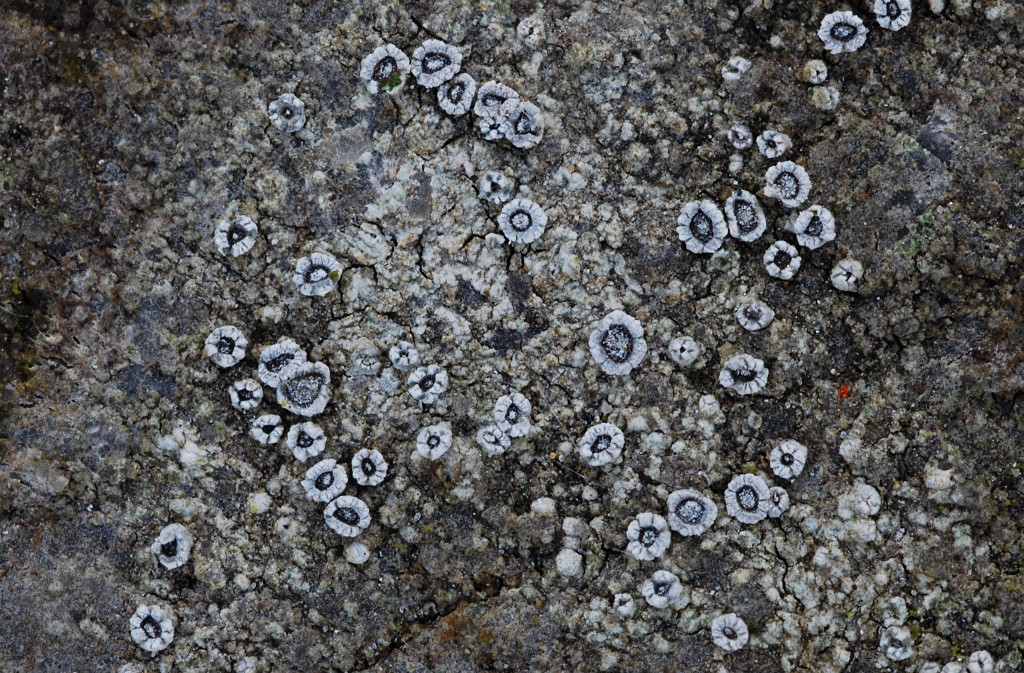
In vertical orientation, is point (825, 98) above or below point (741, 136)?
above

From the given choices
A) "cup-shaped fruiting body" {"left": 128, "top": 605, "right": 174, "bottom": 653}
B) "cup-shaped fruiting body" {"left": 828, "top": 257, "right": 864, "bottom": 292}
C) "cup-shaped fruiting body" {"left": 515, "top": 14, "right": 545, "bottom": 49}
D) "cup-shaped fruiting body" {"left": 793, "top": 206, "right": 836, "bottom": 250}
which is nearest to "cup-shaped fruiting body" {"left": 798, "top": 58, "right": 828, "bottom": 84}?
"cup-shaped fruiting body" {"left": 793, "top": 206, "right": 836, "bottom": 250}

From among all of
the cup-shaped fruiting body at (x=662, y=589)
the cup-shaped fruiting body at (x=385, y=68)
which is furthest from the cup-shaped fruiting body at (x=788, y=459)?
the cup-shaped fruiting body at (x=385, y=68)

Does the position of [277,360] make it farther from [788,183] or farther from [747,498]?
[788,183]

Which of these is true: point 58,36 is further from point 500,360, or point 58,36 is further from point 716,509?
point 716,509

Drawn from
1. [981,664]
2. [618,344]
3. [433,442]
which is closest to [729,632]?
[981,664]

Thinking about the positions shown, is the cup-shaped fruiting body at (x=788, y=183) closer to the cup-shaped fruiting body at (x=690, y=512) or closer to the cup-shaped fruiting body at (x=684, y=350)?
the cup-shaped fruiting body at (x=684, y=350)

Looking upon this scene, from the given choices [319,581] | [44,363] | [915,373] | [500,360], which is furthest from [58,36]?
[915,373]

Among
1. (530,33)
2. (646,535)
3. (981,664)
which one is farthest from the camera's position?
(530,33)

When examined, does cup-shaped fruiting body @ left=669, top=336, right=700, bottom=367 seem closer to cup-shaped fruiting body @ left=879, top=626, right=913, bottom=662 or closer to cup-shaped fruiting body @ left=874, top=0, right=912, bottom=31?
cup-shaped fruiting body @ left=879, top=626, right=913, bottom=662
